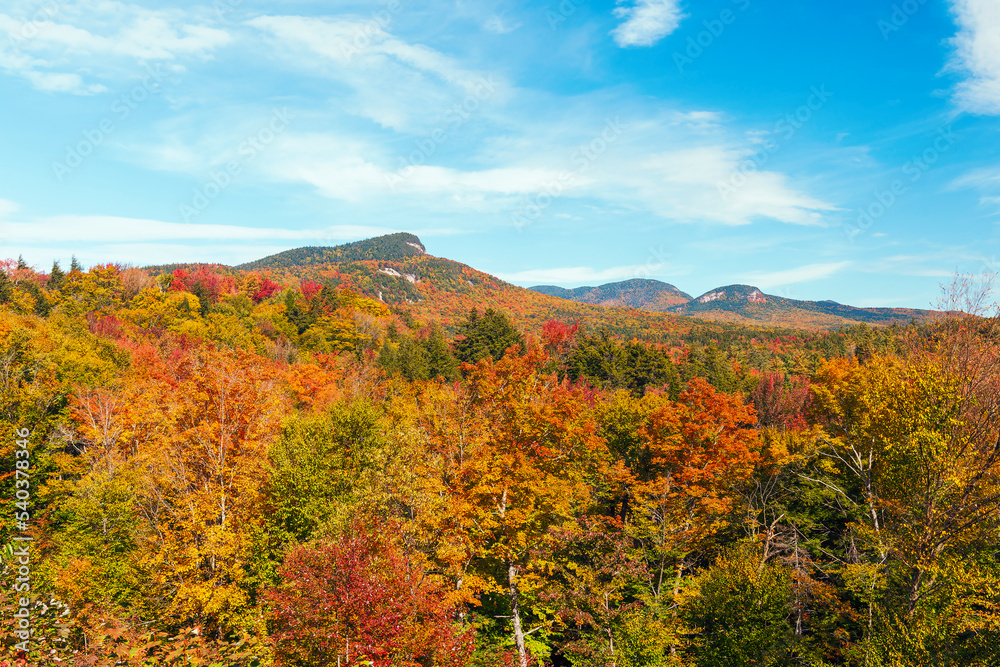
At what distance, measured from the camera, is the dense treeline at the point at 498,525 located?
46.6ft

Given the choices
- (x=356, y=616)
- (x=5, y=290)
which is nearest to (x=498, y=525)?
(x=356, y=616)

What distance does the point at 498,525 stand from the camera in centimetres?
2022

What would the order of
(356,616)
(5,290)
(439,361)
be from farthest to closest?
(439,361) < (5,290) < (356,616)

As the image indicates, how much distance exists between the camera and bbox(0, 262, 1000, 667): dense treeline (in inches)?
559

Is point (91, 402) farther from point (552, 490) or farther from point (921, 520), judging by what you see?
point (921, 520)

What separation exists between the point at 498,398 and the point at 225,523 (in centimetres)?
1391

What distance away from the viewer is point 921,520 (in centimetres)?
1576

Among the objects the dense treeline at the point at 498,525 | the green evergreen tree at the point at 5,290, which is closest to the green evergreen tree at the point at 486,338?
the dense treeline at the point at 498,525

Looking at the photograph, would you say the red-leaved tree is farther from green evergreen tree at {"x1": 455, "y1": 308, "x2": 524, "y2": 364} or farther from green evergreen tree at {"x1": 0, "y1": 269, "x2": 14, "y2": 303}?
green evergreen tree at {"x1": 0, "y1": 269, "x2": 14, "y2": 303}

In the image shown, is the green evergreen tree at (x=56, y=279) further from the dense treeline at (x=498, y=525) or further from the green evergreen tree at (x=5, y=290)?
the dense treeline at (x=498, y=525)

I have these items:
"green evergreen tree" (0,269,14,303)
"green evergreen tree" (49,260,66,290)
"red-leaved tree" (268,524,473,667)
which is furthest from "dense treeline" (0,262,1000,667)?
"green evergreen tree" (49,260,66,290)

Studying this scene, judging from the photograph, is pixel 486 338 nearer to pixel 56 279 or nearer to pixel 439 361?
pixel 439 361

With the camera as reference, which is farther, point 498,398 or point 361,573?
point 498,398

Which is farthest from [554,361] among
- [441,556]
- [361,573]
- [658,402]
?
[361,573]
